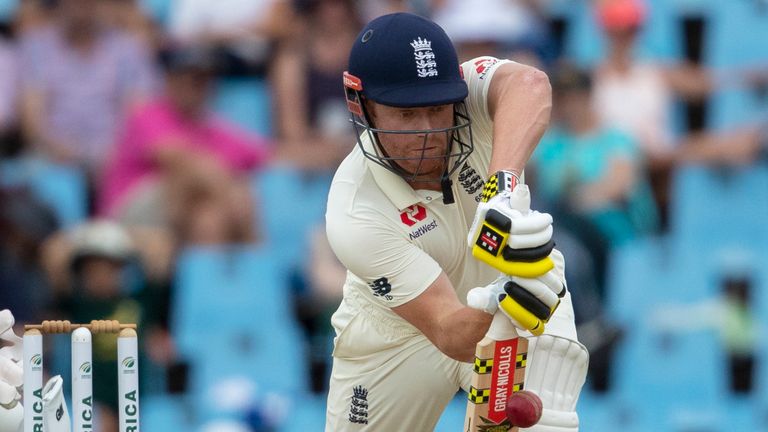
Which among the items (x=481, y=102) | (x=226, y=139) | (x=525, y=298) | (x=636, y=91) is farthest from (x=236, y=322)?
(x=525, y=298)

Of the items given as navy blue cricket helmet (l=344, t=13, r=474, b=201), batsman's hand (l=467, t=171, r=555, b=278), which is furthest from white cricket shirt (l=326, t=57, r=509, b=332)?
batsman's hand (l=467, t=171, r=555, b=278)

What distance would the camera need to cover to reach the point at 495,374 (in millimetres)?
3805

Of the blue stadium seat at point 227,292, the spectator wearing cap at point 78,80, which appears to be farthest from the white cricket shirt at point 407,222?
the spectator wearing cap at point 78,80


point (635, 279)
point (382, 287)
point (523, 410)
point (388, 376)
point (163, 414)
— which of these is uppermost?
point (382, 287)

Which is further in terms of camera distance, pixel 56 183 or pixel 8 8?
pixel 8 8

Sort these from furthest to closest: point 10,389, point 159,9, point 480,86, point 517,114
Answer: point 159,9 → point 480,86 → point 517,114 → point 10,389

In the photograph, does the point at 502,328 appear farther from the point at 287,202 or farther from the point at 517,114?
the point at 287,202

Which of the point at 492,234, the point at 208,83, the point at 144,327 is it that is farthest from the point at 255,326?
the point at 492,234

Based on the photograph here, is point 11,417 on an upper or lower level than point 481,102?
lower

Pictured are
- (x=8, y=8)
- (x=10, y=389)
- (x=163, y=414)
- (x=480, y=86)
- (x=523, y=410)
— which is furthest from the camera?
(x=8, y=8)

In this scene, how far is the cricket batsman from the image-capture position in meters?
4.04

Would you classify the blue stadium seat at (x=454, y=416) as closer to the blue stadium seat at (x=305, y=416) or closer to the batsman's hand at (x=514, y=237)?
the blue stadium seat at (x=305, y=416)

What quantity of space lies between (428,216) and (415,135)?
340 mm

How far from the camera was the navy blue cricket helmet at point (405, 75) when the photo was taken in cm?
405
